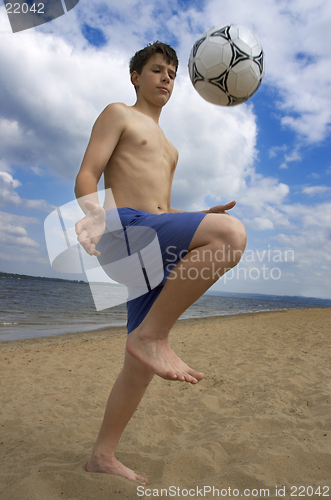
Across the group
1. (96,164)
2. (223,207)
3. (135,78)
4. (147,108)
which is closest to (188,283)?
(223,207)

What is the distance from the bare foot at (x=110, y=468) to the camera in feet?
5.75

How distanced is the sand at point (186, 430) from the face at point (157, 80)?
2218mm

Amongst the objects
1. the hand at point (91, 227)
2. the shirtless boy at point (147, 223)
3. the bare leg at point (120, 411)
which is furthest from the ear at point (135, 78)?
the bare leg at point (120, 411)

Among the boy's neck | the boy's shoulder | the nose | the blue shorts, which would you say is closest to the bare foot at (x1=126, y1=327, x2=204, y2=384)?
the blue shorts

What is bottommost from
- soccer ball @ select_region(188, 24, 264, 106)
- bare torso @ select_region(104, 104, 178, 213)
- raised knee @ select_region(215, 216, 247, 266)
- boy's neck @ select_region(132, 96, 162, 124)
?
raised knee @ select_region(215, 216, 247, 266)

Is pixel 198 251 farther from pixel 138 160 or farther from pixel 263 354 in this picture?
pixel 263 354

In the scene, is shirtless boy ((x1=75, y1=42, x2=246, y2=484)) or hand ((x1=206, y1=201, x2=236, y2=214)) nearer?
shirtless boy ((x1=75, y1=42, x2=246, y2=484))

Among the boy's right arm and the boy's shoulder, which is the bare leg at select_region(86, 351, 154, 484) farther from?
the boy's shoulder

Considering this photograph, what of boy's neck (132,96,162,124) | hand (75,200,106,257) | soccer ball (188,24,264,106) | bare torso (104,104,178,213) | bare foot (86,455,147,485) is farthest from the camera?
soccer ball (188,24,264,106)

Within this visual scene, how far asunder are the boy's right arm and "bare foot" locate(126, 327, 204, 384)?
0.41m

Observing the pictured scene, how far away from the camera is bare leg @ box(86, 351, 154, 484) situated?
1.62 m

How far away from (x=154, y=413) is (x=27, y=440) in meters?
1.10

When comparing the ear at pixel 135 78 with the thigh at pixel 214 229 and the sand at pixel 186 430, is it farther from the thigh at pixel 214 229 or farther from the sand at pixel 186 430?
the sand at pixel 186 430

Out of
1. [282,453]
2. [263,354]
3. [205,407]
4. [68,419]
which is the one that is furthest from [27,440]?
[263,354]
